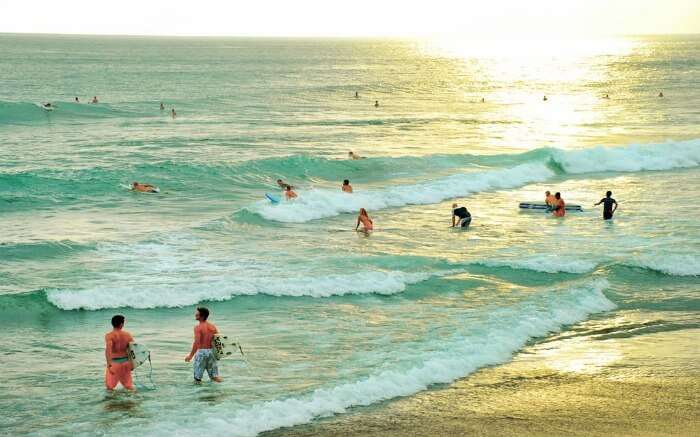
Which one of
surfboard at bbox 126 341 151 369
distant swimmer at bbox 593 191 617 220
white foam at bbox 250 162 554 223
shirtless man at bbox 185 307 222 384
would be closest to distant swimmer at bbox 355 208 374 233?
white foam at bbox 250 162 554 223

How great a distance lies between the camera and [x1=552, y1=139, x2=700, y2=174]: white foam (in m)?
40.8

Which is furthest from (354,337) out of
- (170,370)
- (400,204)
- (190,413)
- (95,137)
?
(95,137)

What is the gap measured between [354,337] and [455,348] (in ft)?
6.66

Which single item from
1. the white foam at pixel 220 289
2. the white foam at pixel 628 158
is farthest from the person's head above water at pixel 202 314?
the white foam at pixel 628 158

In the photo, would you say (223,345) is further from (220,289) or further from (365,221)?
(365,221)

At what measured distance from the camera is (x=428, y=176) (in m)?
37.7

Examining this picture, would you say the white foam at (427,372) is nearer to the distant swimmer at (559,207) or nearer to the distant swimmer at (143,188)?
the distant swimmer at (559,207)

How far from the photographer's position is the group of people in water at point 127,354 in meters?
12.7

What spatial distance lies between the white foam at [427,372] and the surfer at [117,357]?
1378mm

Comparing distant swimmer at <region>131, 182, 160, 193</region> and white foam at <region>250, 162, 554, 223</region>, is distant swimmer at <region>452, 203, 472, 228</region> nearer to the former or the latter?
white foam at <region>250, 162, 554, 223</region>

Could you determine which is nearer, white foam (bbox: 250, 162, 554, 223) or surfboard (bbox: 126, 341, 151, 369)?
surfboard (bbox: 126, 341, 151, 369)

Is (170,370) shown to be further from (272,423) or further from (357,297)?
(357,297)

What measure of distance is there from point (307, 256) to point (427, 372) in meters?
9.41

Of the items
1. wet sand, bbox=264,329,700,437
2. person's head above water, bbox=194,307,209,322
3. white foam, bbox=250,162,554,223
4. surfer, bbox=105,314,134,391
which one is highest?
white foam, bbox=250,162,554,223
